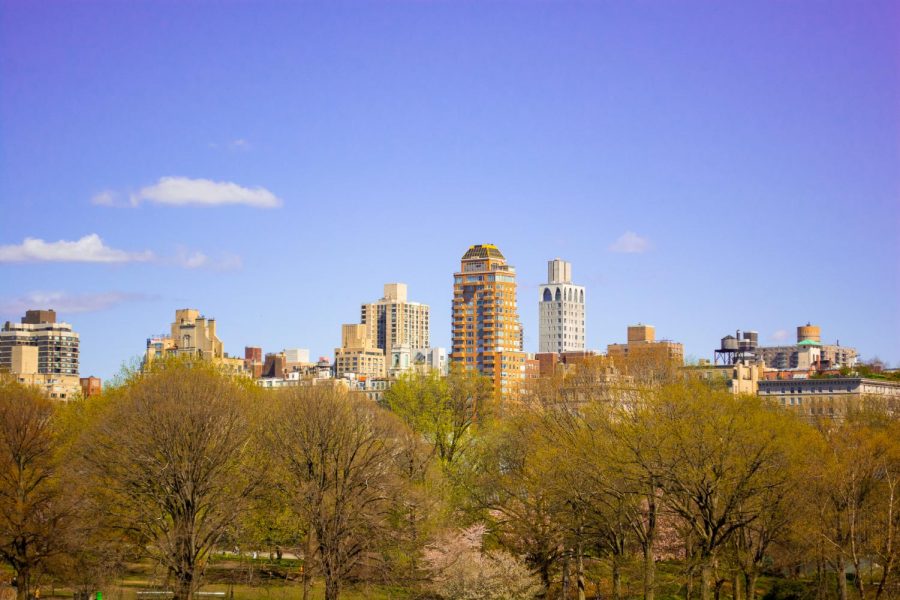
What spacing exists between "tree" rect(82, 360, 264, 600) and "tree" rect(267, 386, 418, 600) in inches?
100

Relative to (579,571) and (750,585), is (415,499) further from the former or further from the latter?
(750,585)

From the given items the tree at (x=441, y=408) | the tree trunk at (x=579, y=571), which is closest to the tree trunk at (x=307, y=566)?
the tree trunk at (x=579, y=571)

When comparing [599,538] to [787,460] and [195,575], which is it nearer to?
[787,460]

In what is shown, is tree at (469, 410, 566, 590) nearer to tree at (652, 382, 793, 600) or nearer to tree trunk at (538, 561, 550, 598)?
tree trunk at (538, 561, 550, 598)

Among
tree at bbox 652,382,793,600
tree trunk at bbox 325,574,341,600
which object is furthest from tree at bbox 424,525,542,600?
tree at bbox 652,382,793,600

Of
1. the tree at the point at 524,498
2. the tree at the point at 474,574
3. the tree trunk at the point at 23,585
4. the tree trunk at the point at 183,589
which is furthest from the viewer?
the tree at the point at 524,498

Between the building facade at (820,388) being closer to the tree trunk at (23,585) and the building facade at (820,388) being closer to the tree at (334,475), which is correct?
the tree at (334,475)

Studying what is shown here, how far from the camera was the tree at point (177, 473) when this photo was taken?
6512 centimetres

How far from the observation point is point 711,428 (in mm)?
62562

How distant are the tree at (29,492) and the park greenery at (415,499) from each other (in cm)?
13

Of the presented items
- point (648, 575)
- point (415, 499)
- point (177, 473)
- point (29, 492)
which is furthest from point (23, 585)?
point (648, 575)

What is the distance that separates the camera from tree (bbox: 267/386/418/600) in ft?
218

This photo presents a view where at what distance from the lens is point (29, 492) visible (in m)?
71.3

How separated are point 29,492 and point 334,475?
57.4 ft
